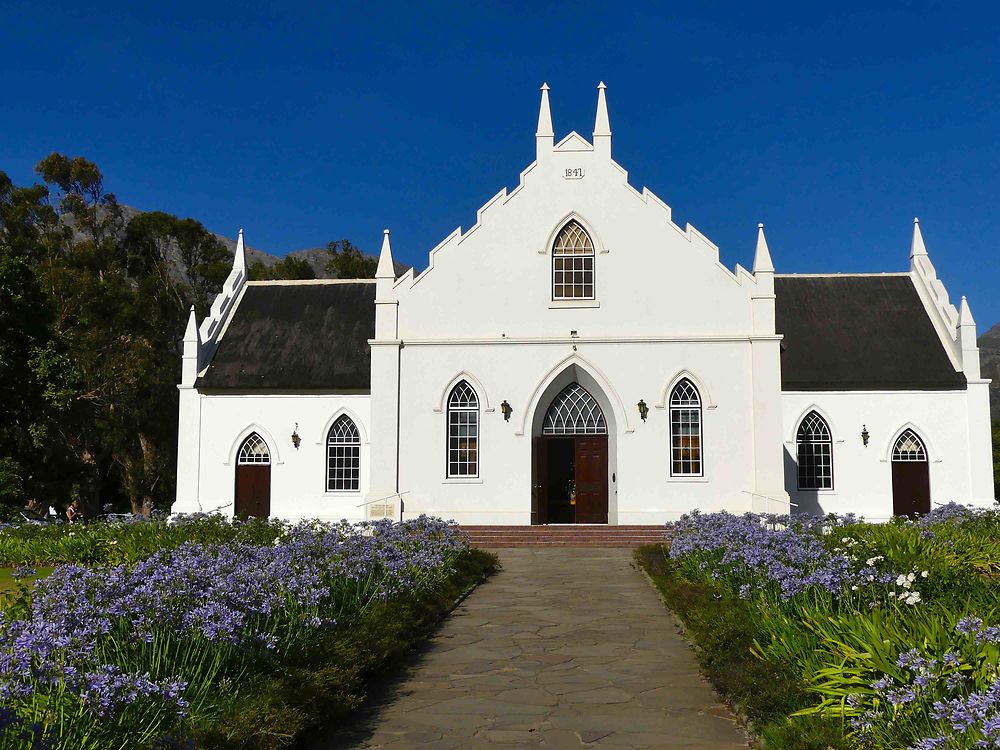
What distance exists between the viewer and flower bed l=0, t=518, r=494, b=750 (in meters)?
5.32

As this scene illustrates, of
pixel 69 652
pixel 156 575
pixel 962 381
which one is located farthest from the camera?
pixel 962 381

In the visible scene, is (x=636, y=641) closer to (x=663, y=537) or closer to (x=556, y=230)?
(x=663, y=537)

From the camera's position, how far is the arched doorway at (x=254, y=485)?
29609 mm

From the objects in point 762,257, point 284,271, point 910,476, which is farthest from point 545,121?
point 284,271

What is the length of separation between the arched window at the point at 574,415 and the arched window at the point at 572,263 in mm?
2746

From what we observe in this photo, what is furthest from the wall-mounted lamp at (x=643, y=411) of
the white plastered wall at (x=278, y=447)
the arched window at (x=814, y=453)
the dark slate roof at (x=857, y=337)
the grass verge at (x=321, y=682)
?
the grass verge at (x=321, y=682)

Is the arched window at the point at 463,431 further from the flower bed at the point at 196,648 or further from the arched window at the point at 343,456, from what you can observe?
the flower bed at the point at 196,648

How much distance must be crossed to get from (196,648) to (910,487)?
2654cm

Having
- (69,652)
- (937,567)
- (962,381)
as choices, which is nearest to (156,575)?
(69,652)

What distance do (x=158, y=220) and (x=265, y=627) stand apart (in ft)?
189

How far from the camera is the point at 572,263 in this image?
1062 inches

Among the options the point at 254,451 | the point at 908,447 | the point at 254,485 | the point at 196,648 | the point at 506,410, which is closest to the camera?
the point at 196,648

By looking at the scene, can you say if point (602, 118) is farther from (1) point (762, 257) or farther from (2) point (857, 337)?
(2) point (857, 337)

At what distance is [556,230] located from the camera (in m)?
26.9
